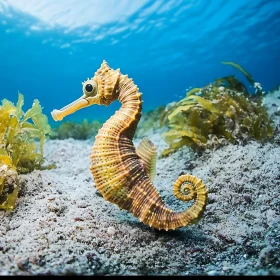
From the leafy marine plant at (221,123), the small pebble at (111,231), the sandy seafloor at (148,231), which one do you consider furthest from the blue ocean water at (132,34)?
the small pebble at (111,231)

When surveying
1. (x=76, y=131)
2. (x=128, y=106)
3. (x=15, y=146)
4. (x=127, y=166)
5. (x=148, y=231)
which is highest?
(x=76, y=131)

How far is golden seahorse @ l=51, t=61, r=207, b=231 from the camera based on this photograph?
2.80m

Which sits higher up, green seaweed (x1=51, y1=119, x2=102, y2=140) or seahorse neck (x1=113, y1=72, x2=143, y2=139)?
green seaweed (x1=51, y1=119, x2=102, y2=140)

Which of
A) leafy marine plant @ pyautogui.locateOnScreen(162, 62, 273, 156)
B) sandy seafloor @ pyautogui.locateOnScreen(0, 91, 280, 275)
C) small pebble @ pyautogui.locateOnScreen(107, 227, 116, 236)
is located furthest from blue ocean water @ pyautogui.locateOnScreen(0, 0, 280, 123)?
small pebble @ pyautogui.locateOnScreen(107, 227, 116, 236)

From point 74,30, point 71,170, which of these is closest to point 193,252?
point 71,170

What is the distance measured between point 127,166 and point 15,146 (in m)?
1.95

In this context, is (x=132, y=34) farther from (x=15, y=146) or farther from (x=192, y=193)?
(x=192, y=193)

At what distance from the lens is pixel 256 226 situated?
3.15 meters

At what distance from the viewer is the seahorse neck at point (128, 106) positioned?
10.1ft

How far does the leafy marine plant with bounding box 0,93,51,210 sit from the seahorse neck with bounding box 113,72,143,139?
1.57 metres

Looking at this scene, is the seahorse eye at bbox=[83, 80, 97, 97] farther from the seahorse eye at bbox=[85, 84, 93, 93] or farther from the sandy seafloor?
the sandy seafloor

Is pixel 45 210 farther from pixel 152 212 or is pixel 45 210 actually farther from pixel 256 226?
pixel 256 226

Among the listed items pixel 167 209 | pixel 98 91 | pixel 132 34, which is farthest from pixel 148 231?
pixel 132 34

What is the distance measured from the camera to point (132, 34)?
97.0 ft
